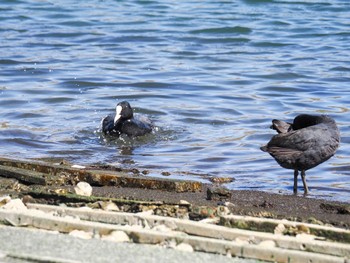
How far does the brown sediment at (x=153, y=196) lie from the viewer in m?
5.26

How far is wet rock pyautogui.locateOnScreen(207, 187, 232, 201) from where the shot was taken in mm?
6125

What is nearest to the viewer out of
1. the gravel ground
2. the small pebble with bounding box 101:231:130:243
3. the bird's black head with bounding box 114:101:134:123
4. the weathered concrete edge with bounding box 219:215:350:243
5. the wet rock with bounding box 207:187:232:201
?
the gravel ground

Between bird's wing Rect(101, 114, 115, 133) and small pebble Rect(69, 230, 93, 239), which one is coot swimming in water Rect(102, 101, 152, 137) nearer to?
bird's wing Rect(101, 114, 115, 133)

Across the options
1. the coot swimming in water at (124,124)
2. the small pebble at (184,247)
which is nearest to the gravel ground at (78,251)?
the small pebble at (184,247)

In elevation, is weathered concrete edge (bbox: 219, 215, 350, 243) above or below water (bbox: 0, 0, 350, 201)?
above

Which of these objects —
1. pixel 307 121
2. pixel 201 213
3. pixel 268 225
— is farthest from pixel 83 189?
pixel 307 121

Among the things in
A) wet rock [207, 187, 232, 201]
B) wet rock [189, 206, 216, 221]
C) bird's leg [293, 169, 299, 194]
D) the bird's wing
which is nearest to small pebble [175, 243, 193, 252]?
wet rock [189, 206, 216, 221]

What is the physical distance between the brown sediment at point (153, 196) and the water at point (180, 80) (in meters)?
1.72

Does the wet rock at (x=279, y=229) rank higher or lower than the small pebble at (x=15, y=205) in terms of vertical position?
lower

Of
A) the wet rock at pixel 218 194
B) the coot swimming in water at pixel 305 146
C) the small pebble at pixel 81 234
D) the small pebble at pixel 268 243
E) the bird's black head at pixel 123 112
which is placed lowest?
the bird's black head at pixel 123 112

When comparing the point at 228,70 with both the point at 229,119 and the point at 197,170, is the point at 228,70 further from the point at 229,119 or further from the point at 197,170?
the point at 197,170

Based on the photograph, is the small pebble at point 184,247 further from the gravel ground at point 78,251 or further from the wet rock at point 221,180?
the wet rock at point 221,180

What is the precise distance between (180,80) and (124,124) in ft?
10.5

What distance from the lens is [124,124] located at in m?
10.9
